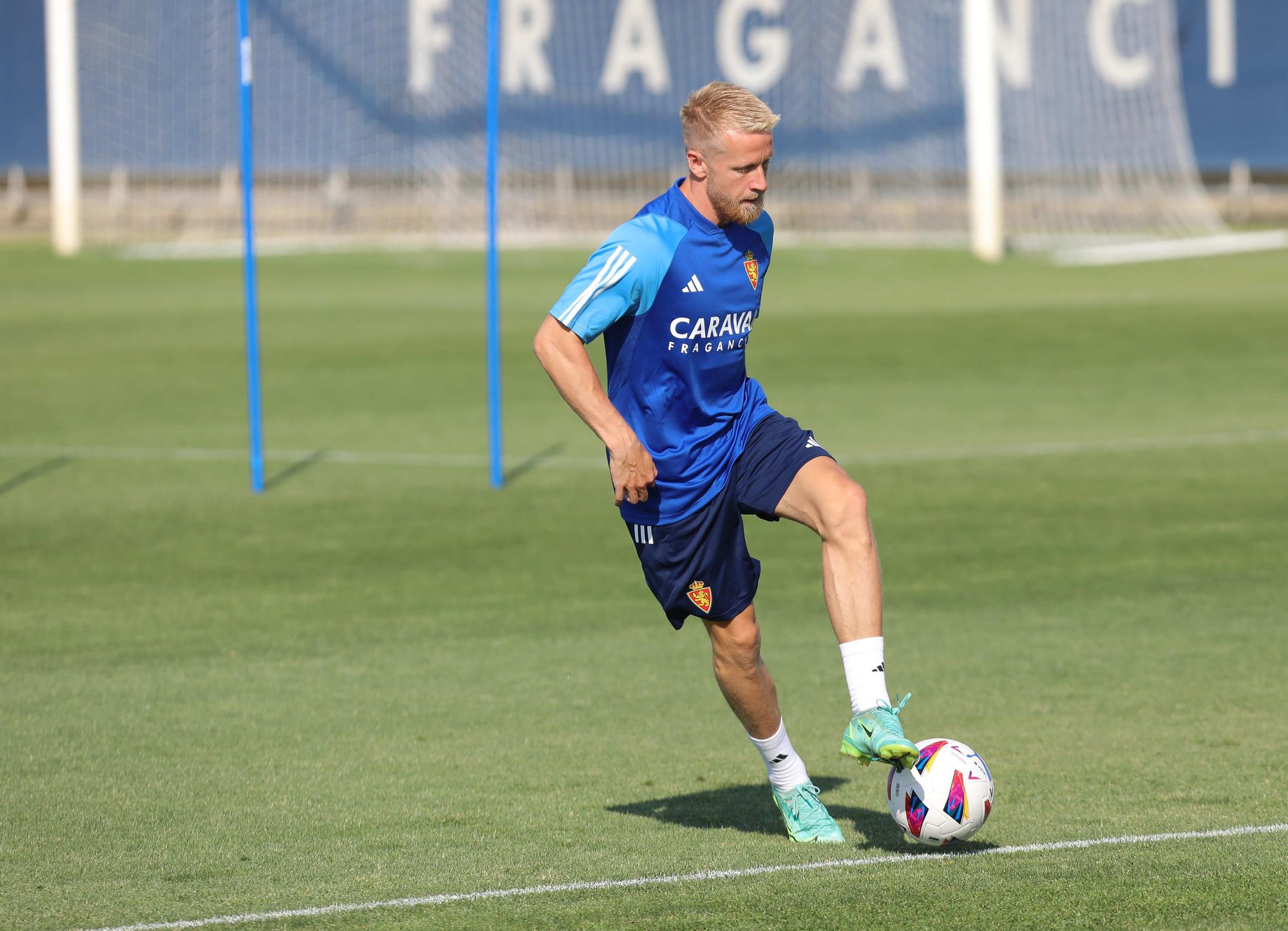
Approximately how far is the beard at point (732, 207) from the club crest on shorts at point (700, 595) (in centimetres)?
112

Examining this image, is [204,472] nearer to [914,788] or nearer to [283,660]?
[283,660]

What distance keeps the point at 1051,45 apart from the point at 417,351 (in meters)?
16.0

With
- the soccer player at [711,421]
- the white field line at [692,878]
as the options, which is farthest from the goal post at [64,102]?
the white field line at [692,878]

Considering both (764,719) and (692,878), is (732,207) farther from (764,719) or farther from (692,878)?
(692,878)

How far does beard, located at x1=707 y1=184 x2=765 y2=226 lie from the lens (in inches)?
222

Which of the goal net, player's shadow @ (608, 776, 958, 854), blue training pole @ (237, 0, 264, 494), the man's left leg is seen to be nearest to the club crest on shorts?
the man's left leg

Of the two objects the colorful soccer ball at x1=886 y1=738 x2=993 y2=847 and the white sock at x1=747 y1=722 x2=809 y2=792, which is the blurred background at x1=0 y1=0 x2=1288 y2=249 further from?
the colorful soccer ball at x1=886 y1=738 x2=993 y2=847

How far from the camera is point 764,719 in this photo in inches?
231

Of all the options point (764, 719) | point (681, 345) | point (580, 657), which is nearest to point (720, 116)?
point (681, 345)

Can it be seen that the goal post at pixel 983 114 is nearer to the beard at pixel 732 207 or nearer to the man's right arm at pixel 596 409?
the beard at pixel 732 207

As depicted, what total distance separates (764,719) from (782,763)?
0.49 ft

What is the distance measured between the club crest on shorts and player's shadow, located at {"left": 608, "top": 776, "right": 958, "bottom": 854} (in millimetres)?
796

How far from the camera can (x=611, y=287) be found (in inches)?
217

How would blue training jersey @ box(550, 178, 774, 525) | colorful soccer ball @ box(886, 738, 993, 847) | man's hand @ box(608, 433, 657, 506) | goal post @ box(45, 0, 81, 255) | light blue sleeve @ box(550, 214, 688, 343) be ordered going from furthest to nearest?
1. goal post @ box(45, 0, 81, 255)
2. blue training jersey @ box(550, 178, 774, 525)
3. light blue sleeve @ box(550, 214, 688, 343)
4. man's hand @ box(608, 433, 657, 506)
5. colorful soccer ball @ box(886, 738, 993, 847)
